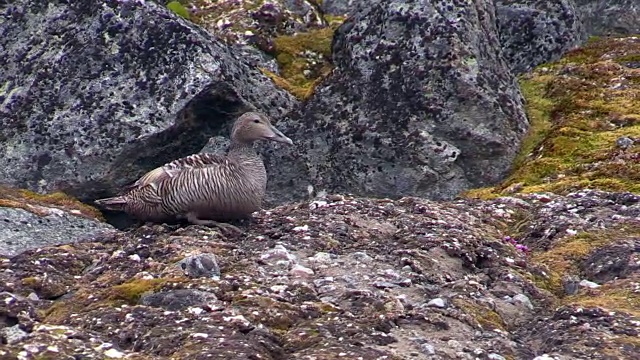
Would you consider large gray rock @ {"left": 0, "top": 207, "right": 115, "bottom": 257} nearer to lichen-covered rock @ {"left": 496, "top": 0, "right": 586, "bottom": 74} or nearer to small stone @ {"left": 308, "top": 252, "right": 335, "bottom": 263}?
small stone @ {"left": 308, "top": 252, "right": 335, "bottom": 263}

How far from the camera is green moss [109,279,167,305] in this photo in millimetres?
11273

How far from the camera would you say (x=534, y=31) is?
92.5 ft

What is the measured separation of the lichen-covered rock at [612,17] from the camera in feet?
104

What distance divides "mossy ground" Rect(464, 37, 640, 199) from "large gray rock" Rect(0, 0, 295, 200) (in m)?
6.32

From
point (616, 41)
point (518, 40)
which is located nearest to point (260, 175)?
point (518, 40)

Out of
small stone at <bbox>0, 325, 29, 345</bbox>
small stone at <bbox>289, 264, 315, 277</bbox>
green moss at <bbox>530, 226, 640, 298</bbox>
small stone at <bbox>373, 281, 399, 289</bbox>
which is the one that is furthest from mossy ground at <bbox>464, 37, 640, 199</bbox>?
small stone at <bbox>0, 325, 29, 345</bbox>

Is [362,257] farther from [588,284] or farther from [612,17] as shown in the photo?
[612,17]

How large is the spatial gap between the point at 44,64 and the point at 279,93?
221 inches

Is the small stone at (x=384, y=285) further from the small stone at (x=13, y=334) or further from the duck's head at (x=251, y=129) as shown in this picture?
the small stone at (x=13, y=334)

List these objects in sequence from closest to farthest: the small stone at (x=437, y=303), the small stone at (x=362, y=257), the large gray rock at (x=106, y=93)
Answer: the small stone at (x=437, y=303), the small stone at (x=362, y=257), the large gray rock at (x=106, y=93)

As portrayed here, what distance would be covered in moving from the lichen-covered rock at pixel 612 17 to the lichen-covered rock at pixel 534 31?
3.78 metres

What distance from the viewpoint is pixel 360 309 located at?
441 inches

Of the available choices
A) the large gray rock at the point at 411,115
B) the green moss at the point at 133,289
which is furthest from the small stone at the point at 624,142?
the green moss at the point at 133,289

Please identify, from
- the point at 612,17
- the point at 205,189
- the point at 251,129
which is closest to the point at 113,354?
the point at 205,189
